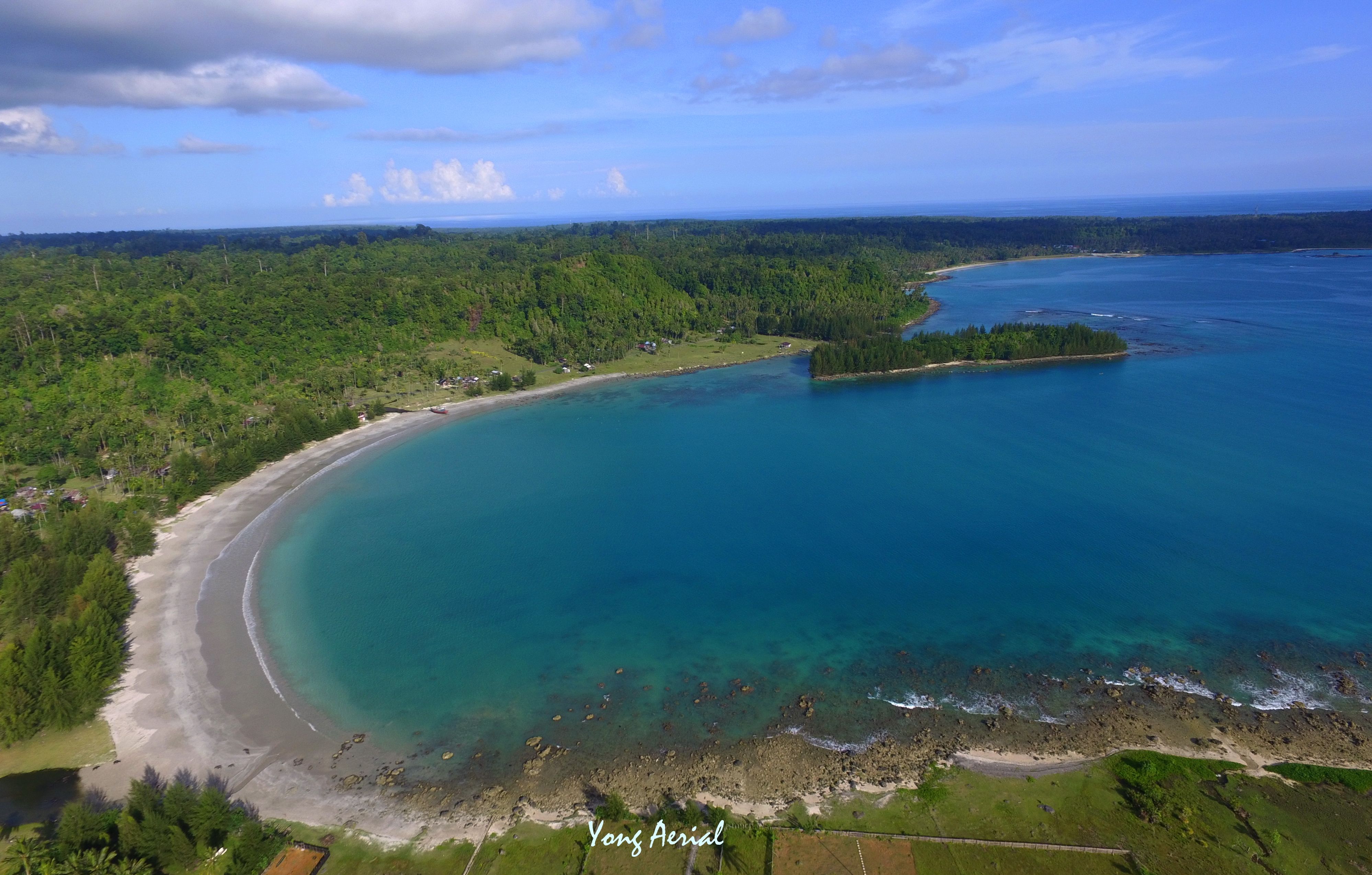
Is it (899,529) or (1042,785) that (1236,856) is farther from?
(899,529)

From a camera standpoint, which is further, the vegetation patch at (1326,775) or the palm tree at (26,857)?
the vegetation patch at (1326,775)

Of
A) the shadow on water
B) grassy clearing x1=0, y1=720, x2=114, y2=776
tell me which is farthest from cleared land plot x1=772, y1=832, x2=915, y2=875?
grassy clearing x1=0, y1=720, x2=114, y2=776

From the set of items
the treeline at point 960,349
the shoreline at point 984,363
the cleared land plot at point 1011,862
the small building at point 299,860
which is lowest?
the small building at point 299,860

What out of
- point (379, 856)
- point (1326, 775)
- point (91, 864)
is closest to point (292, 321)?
point (91, 864)

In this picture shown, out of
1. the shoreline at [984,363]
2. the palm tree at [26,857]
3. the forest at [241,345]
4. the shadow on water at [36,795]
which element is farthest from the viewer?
the shoreline at [984,363]

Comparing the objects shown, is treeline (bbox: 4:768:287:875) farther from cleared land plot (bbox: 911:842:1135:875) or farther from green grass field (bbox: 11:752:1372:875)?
cleared land plot (bbox: 911:842:1135:875)

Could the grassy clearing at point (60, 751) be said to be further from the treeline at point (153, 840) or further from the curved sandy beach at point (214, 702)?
the treeline at point (153, 840)

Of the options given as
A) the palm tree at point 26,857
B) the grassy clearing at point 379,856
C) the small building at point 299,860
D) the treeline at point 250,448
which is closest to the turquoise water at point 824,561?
the grassy clearing at point 379,856
